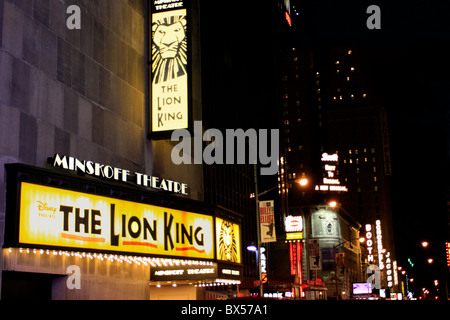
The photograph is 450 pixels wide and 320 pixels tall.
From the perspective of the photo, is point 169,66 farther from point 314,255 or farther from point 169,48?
point 314,255

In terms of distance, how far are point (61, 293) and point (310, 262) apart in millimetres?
36811

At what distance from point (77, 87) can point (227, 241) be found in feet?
30.7

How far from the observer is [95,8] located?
19.4 meters

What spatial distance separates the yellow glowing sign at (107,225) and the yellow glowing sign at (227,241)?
0.76m

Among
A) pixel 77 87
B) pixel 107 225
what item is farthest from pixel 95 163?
pixel 77 87

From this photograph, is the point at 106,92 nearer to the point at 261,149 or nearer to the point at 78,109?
the point at 78,109

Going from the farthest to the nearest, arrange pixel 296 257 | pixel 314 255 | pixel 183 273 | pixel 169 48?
1. pixel 296 257
2. pixel 314 255
3. pixel 183 273
4. pixel 169 48

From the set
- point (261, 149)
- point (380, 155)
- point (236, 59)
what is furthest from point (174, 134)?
point (380, 155)

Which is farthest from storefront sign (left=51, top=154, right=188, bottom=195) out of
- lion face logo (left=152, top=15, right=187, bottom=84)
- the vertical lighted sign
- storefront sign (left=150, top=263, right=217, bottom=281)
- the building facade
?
lion face logo (left=152, top=15, right=187, bottom=84)

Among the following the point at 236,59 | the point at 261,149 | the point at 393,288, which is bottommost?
the point at 393,288

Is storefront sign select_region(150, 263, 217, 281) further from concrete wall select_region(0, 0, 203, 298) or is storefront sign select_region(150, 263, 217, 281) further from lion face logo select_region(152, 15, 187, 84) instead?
lion face logo select_region(152, 15, 187, 84)

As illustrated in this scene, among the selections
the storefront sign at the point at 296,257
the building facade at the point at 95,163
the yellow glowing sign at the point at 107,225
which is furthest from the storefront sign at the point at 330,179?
the yellow glowing sign at the point at 107,225

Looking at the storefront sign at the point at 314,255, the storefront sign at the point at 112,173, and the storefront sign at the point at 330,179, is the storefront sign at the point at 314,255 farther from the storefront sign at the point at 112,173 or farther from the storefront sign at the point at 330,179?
the storefront sign at the point at 330,179

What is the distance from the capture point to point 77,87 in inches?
696
